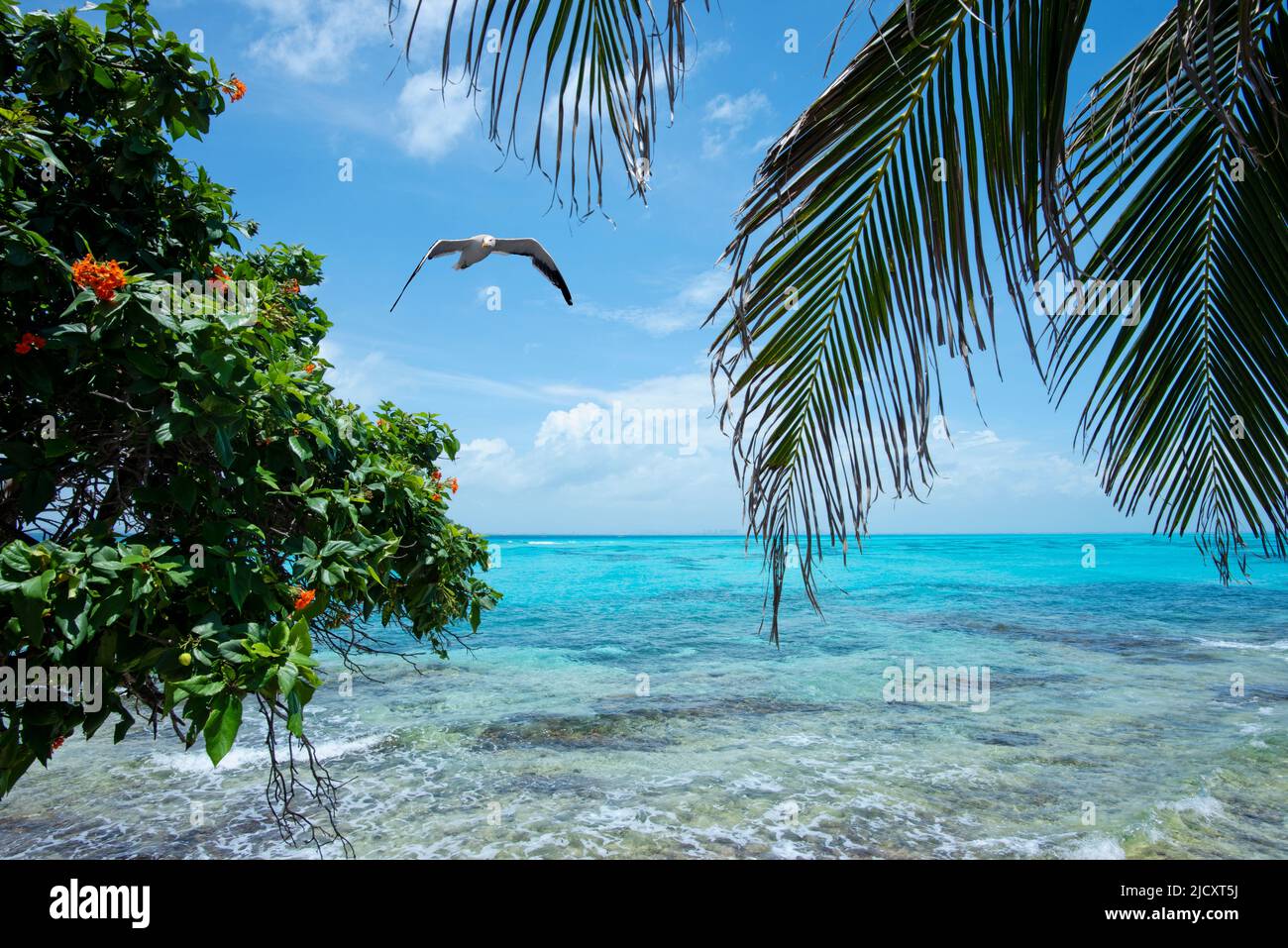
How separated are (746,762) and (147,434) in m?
6.20

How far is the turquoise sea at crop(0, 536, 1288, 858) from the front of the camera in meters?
5.21

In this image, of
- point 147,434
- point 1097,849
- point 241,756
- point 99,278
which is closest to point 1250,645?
point 1097,849

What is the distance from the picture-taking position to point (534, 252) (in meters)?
4.22

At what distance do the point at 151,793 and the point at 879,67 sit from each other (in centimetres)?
772

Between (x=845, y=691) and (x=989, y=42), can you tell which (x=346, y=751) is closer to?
(x=845, y=691)

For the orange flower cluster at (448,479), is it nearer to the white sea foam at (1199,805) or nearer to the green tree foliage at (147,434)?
the green tree foliage at (147,434)

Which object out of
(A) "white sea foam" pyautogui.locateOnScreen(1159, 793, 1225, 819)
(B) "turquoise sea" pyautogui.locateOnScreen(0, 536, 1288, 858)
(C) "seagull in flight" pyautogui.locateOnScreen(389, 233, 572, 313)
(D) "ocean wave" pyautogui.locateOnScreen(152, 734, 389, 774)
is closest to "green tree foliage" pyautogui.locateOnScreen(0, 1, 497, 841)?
(C) "seagull in flight" pyautogui.locateOnScreen(389, 233, 572, 313)

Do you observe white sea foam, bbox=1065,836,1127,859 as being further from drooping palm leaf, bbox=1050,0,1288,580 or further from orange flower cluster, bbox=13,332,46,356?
orange flower cluster, bbox=13,332,46,356

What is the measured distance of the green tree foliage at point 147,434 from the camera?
1836mm

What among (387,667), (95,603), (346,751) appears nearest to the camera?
(95,603)

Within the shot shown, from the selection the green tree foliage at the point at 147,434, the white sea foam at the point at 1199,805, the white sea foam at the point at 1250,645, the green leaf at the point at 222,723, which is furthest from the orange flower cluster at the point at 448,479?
the white sea foam at the point at 1250,645

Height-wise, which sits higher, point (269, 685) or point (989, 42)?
point (989, 42)
